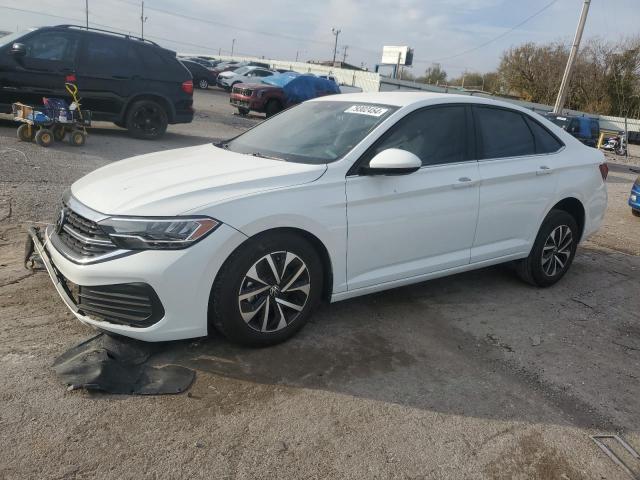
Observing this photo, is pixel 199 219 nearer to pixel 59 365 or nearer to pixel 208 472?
pixel 59 365

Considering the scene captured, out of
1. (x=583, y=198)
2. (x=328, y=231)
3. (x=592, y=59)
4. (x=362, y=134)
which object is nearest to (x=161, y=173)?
(x=328, y=231)

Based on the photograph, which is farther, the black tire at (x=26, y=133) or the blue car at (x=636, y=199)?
the blue car at (x=636, y=199)

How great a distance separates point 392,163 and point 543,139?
2.23 meters

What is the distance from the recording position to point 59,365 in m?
3.07

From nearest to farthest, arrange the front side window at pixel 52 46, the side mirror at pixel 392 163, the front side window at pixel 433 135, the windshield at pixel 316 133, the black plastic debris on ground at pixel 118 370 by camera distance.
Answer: the black plastic debris on ground at pixel 118 370, the side mirror at pixel 392 163, the windshield at pixel 316 133, the front side window at pixel 433 135, the front side window at pixel 52 46

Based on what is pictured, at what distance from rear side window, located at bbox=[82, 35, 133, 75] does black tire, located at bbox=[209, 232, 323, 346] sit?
8.73 metres

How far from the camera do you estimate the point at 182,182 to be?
334cm

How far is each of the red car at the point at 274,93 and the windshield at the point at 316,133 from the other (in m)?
15.0

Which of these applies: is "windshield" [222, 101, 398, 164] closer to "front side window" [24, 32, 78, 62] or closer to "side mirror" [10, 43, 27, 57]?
"side mirror" [10, 43, 27, 57]

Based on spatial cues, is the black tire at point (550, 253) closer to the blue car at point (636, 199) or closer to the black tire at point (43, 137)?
the blue car at point (636, 199)

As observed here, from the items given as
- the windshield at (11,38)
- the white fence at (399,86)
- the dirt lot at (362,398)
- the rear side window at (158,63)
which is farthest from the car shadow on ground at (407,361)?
the white fence at (399,86)

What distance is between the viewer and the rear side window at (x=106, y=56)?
1034 centimetres

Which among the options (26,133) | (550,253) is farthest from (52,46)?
(550,253)

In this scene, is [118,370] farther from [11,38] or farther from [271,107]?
[271,107]
